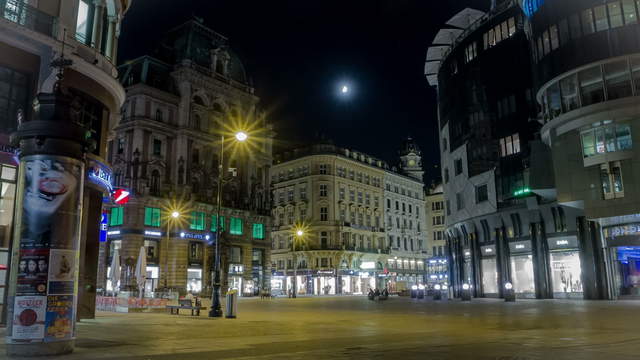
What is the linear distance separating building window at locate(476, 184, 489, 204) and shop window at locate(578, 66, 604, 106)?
16.4 m

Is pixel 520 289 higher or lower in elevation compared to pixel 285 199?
lower

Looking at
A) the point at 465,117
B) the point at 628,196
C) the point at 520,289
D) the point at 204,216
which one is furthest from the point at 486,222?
the point at 204,216

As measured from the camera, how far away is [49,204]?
37.1 ft

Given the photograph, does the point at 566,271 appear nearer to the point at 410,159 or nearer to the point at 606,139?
the point at 606,139

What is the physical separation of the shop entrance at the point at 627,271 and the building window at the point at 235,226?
45.5 m

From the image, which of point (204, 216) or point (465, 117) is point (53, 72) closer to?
point (465, 117)

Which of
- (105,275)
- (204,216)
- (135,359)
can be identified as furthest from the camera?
(204,216)

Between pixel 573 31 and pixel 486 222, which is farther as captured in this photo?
pixel 486 222

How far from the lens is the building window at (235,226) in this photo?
230ft

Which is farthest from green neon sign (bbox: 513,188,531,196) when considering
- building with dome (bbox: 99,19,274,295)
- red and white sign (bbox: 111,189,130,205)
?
red and white sign (bbox: 111,189,130,205)

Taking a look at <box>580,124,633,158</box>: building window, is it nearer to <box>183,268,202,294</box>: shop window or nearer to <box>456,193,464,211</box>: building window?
<box>456,193,464,211</box>: building window

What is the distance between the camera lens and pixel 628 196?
3544 centimetres

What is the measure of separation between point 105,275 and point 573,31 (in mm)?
52221

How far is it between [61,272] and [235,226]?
6021 cm
